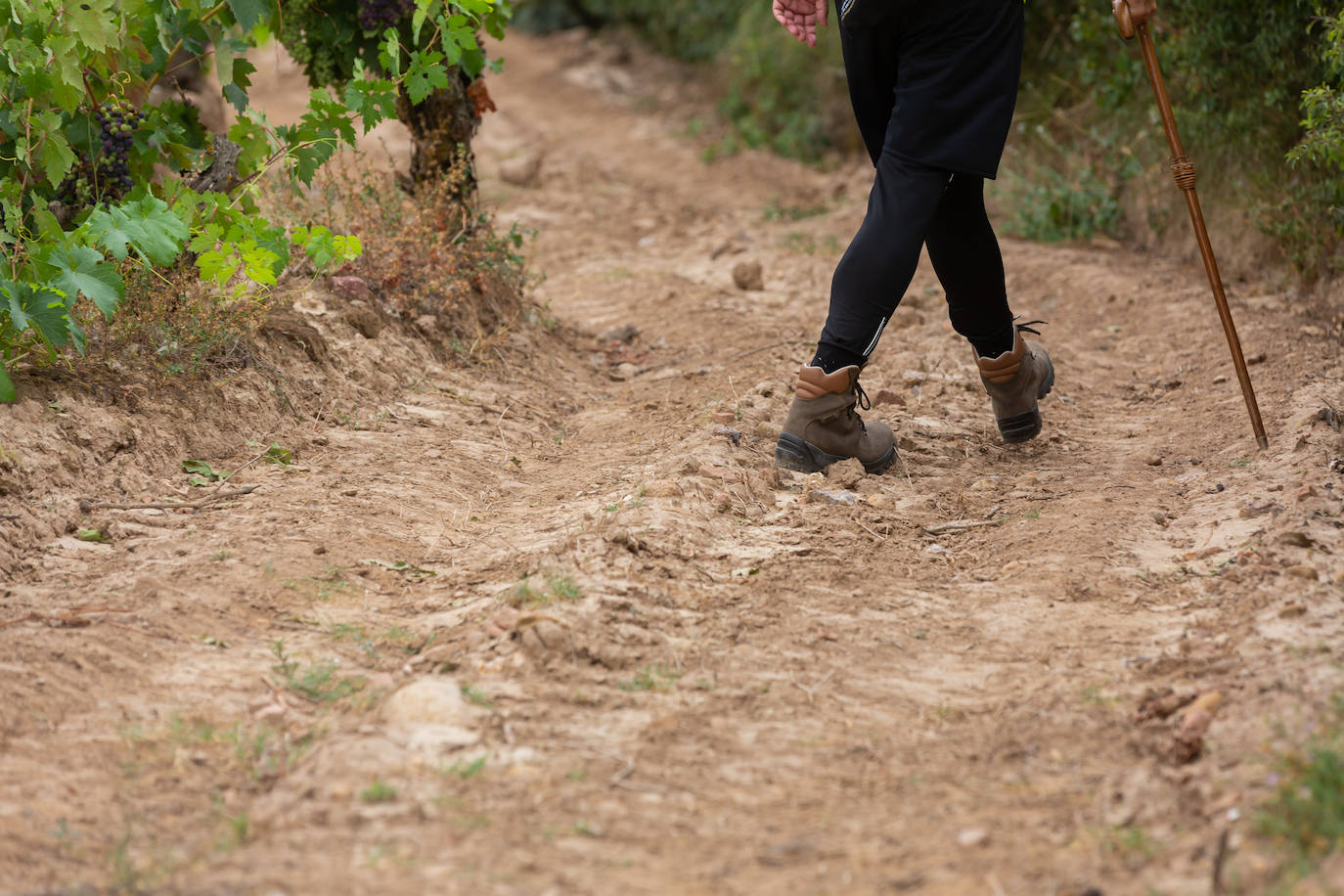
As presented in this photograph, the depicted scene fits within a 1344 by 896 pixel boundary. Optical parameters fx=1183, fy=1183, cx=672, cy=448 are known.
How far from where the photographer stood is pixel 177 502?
2.84 metres

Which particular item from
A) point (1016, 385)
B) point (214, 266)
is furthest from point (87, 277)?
point (1016, 385)

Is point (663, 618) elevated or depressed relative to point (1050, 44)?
depressed

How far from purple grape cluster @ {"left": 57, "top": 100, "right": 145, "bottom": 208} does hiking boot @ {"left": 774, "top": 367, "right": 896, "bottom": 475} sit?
1949 mm

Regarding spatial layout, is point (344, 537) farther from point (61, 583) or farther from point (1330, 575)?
point (1330, 575)

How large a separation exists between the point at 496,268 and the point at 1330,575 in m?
3.21

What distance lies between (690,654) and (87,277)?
164 centimetres

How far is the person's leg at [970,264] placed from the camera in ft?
9.96

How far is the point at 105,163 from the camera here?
324cm

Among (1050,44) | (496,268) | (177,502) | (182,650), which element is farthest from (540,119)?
(182,650)

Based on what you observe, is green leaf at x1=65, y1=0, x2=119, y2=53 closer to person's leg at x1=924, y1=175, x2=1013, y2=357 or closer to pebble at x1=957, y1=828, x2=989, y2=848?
person's leg at x1=924, y1=175, x2=1013, y2=357

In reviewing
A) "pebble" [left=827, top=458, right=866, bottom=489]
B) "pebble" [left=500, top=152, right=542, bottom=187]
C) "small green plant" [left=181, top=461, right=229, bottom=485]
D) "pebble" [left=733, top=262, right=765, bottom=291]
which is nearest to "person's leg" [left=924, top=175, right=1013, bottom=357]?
"pebble" [left=827, top=458, right=866, bottom=489]

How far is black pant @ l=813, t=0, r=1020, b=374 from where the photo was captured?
2834 mm

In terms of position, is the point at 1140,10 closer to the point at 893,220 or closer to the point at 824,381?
the point at 893,220

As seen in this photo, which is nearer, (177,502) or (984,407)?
(177,502)
